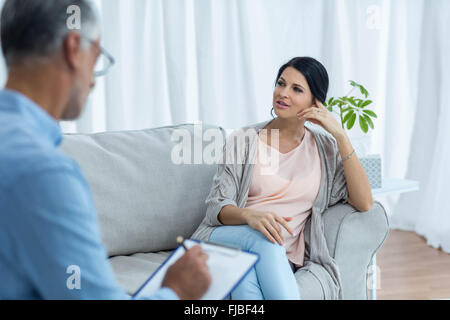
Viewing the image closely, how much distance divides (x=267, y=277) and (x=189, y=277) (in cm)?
62

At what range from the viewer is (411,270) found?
2.81 meters

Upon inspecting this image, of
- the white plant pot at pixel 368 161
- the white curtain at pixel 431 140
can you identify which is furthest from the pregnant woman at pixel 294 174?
the white curtain at pixel 431 140

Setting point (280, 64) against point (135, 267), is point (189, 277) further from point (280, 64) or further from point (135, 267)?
point (280, 64)

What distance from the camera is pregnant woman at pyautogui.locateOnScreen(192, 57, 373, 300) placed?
177 centimetres

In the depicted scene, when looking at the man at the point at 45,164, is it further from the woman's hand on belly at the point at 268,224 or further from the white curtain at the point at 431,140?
the white curtain at the point at 431,140

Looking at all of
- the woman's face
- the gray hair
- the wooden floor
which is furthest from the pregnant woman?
the gray hair

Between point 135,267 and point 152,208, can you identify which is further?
point 152,208

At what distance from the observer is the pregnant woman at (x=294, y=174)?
177 centimetres

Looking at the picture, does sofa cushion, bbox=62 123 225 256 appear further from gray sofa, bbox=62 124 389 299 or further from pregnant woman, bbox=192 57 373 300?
pregnant woman, bbox=192 57 373 300

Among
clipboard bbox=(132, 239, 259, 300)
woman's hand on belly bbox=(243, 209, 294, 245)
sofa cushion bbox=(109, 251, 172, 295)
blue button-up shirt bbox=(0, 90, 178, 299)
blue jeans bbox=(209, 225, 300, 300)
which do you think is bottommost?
sofa cushion bbox=(109, 251, 172, 295)

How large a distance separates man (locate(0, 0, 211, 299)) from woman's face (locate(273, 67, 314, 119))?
1118 millimetres

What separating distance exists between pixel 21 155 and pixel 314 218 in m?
1.31

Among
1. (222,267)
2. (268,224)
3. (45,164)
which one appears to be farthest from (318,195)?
(45,164)

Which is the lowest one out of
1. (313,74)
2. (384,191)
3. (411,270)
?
(411,270)
